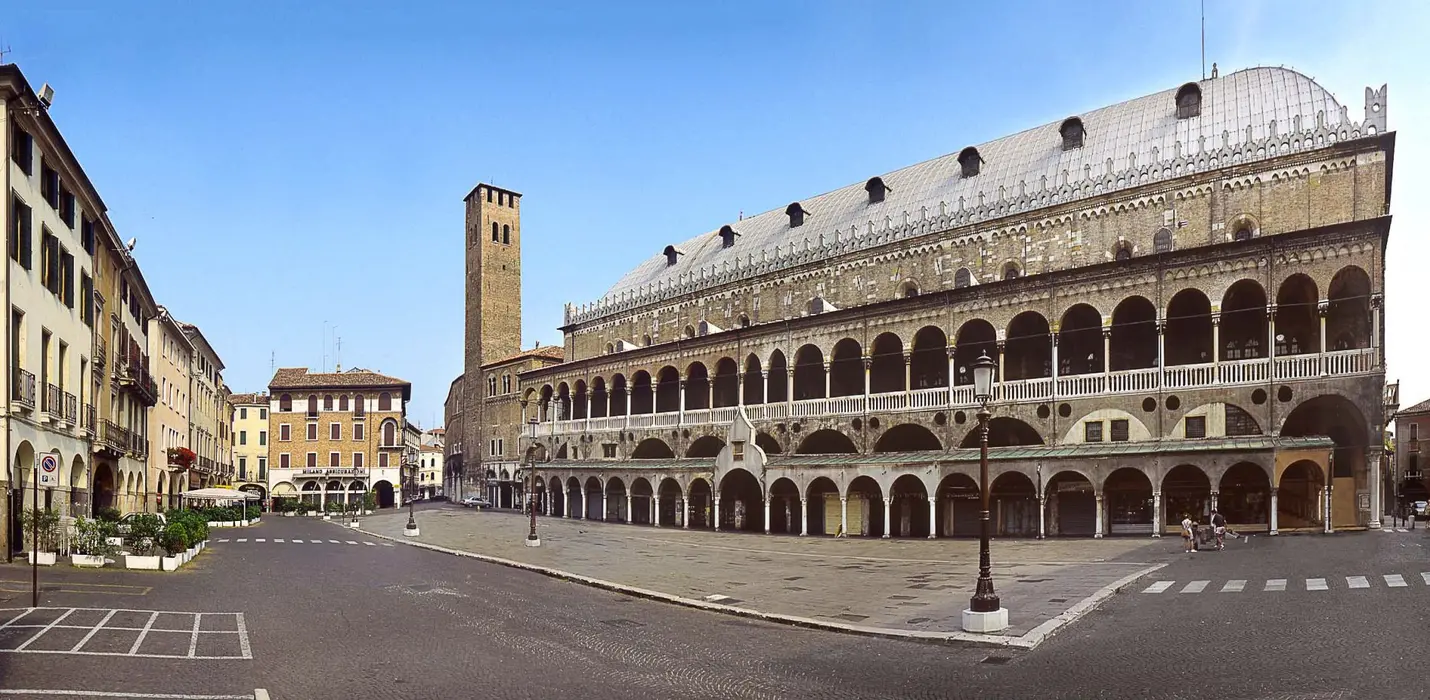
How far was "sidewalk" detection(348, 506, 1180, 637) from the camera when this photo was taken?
2097 cm

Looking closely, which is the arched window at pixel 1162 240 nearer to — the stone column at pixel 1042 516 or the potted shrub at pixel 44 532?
the stone column at pixel 1042 516

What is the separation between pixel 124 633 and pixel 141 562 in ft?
41.7

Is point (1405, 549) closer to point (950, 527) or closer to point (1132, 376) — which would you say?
point (1132, 376)

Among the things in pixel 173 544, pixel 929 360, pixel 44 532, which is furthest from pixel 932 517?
pixel 44 532

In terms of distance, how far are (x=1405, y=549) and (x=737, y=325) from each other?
1538 inches

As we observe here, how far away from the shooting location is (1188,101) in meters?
47.6

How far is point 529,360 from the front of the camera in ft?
273

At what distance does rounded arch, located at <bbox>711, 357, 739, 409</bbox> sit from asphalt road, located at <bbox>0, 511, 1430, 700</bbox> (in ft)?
114

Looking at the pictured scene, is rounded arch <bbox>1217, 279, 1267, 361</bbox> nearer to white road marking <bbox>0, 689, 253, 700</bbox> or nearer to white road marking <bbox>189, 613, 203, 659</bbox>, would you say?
white road marking <bbox>189, 613, 203, 659</bbox>

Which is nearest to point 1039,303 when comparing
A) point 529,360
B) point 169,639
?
point 169,639

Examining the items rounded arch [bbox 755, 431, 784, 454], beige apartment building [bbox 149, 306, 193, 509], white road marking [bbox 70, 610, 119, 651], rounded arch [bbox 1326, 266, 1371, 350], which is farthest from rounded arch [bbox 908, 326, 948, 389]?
beige apartment building [bbox 149, 306, 193, 509]

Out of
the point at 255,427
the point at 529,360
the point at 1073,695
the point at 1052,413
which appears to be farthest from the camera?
the point at 255,427

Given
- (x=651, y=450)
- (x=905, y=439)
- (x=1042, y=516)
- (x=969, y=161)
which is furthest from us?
→ (x=651, y=450)

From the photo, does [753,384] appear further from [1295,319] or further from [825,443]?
[1295,319]
